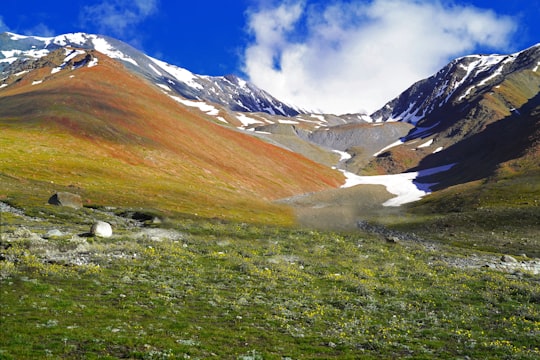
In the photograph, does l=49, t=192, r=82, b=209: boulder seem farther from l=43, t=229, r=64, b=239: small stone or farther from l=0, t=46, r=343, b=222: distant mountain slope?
l=43, t=229, r=64, b=239: small stone

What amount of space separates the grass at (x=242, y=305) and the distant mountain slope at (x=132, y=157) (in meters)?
37.3

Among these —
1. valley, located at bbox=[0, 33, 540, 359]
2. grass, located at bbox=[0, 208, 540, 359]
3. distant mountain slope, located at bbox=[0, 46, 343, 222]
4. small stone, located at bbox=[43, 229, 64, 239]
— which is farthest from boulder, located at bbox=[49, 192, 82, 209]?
small stone, located at bbox=[43, 229, 64, 239]

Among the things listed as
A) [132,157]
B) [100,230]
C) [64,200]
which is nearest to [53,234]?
[100,230]

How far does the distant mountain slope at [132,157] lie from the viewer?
3265 inches

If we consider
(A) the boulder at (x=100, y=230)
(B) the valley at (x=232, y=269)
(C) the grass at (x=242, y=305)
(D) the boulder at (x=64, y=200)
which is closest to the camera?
(C) the grass at (x=242, y=305)

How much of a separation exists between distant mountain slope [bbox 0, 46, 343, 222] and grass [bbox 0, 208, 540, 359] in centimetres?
3728

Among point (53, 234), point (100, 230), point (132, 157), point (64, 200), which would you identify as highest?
point (132, 157)

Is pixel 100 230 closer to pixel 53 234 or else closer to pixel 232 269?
pixel 53 234

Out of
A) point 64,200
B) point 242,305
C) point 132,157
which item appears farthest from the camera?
point 132,157

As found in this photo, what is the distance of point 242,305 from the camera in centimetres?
2689

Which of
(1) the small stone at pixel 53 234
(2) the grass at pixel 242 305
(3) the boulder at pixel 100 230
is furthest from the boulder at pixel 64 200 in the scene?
(3) the boulder at pixel 100 230

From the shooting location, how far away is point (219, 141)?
6791 inches

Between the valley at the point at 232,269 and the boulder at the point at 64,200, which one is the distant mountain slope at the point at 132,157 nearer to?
the valley at the point at 232,269

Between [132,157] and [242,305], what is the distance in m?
99.9
